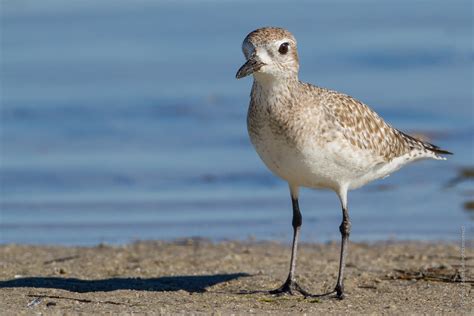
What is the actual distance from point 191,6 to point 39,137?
10159 mm

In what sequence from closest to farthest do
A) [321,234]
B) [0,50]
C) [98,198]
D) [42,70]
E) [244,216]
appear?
[321,234] < [244,216] < [98,198] < [42,70] < [0,50]

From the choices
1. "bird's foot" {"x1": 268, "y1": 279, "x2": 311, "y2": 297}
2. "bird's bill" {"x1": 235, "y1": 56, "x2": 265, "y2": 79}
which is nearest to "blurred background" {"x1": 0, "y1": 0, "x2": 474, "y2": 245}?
"bird's foot" {"x1": 268, "y1": 279, "x2": 311, "y2": 297}

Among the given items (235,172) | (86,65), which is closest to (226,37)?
(86,65)

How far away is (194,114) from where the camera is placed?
65.6 ft

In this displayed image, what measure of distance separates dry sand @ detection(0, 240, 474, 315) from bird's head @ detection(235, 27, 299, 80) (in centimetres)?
190

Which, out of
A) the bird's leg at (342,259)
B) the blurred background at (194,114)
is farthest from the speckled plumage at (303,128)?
the blurred background at (194,114)

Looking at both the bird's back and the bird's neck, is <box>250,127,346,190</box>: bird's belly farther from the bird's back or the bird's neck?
the bird's neck

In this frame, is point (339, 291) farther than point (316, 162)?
Yes

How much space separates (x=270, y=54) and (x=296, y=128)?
2.13ft

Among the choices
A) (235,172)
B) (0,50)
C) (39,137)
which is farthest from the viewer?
(0,50)

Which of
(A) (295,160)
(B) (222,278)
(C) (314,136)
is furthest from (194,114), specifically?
(A) (295,160)

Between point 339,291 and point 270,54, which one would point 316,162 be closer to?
point 270,54

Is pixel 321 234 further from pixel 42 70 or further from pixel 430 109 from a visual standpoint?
pixel 42 70

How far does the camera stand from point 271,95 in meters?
9.98
